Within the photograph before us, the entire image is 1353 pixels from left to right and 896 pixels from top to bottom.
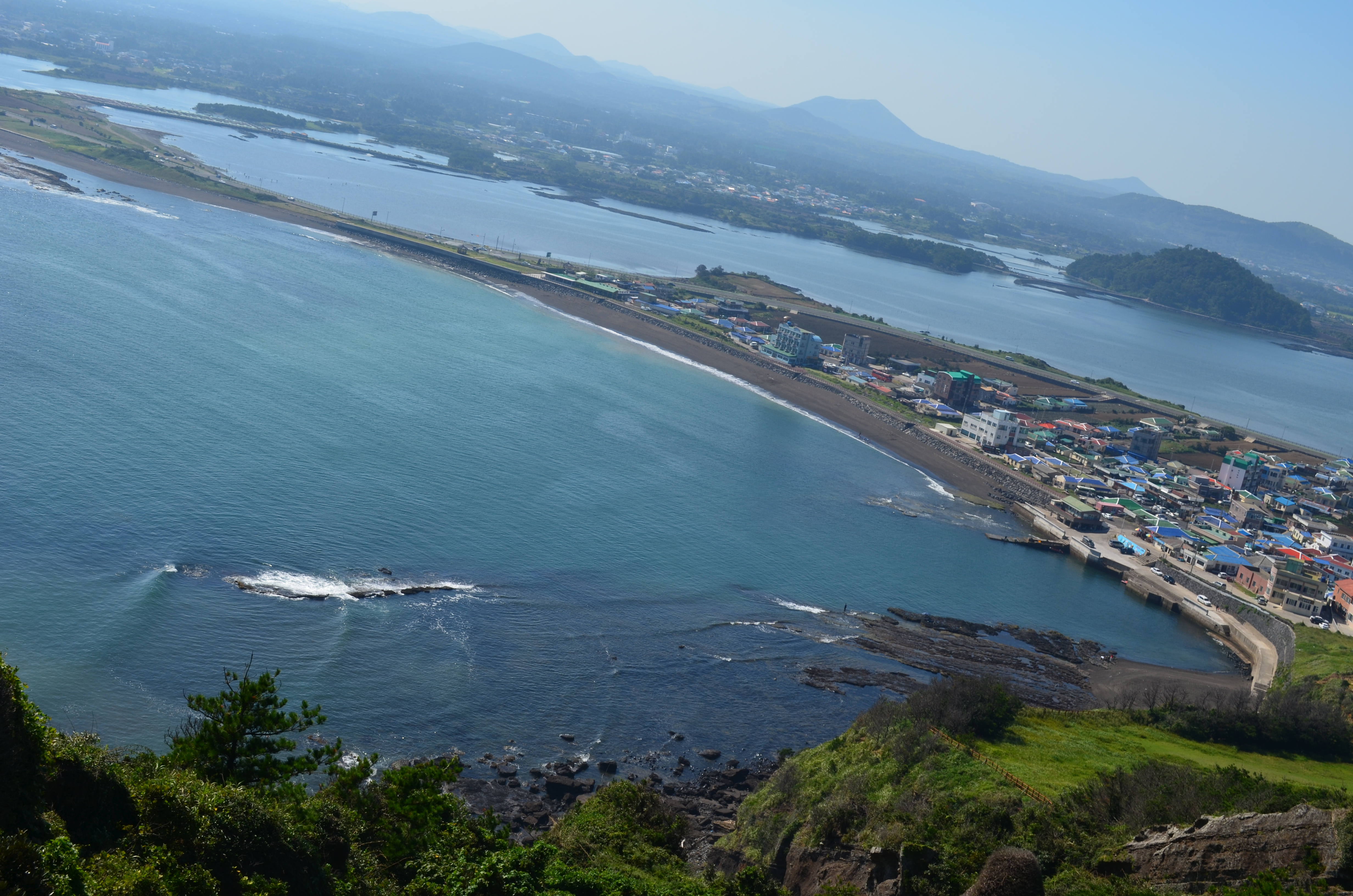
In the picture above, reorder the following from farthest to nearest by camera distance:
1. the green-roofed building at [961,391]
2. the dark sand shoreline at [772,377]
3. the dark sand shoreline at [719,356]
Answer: the green-roofed building at [961,391] < the dark sand shoreline at [719,356] < the dark sand shoreline at [772,377]

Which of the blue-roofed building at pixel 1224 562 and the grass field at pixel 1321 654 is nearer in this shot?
the grass field at pixel 1321 654

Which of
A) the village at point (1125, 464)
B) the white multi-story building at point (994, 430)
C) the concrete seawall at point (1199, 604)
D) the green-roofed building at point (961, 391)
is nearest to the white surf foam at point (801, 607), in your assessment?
the concrete seawall at point (1199, 604)

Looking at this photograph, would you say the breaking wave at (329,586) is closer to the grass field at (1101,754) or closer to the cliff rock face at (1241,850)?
the grass field at (1101,754)

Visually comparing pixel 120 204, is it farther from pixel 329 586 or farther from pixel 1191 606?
pixel 1191 606

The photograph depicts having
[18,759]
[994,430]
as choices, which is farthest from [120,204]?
[18,759]

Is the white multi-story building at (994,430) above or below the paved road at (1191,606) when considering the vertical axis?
above

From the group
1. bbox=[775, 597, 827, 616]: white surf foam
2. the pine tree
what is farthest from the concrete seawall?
the pine tree

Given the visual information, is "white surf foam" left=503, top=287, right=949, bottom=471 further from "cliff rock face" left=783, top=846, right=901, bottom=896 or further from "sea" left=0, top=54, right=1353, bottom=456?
"cliff rock face" left=783, top=846, right=901, bottom=896

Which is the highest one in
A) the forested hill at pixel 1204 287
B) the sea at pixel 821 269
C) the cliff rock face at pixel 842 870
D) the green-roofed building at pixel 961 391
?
the forested hill at pixel 1204 287
